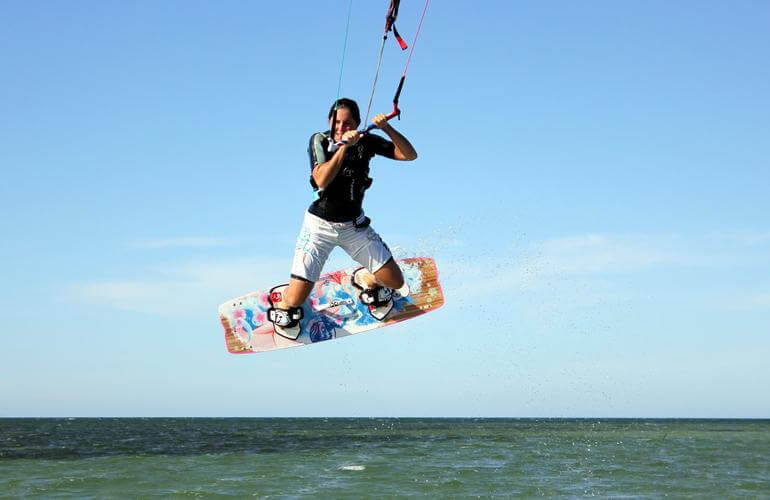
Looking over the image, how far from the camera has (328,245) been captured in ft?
30.2

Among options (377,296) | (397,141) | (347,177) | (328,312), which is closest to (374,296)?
(377,296)

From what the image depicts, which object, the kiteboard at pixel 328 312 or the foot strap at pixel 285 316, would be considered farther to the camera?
the kiteboard at pixel 328 312

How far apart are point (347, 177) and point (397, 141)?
Answer: 2.45 ft

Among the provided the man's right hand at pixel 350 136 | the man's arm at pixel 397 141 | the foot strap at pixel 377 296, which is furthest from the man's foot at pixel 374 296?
the man's right hand at pixel 350 136

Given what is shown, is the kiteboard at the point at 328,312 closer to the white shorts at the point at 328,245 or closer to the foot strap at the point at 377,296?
the foot strap at the point at 377,296

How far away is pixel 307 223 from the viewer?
29.8 feet

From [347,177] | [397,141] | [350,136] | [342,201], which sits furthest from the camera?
[342,201]

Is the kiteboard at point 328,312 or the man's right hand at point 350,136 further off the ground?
the man's right hand at point 350,136

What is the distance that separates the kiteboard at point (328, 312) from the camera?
1168 centimetres

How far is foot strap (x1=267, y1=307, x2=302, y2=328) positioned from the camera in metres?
10.2

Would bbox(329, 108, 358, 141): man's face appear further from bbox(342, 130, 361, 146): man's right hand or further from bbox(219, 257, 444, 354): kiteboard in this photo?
bbox(219, 257, 444, 354): kiteboard

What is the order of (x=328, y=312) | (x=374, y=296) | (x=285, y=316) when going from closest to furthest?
1. (x=285, y=316)
2. (x=374, y=296)
3. (x=328, y=312)

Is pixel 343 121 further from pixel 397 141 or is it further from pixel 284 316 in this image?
pixel 284 316

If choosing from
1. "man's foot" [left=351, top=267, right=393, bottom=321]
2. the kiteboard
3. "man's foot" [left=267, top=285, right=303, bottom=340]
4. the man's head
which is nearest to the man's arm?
the man's head
